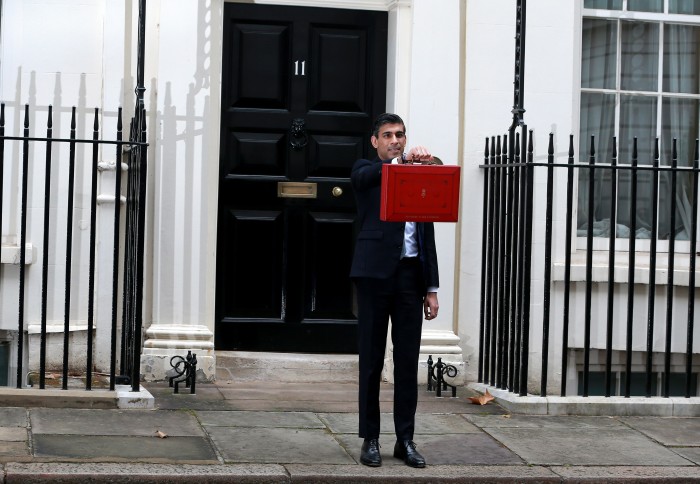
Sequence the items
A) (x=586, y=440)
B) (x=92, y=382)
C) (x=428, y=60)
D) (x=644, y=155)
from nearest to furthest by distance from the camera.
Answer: (x=586, y=440) → (x=92, y=382) → (x=428, y=60) → (x=644, y=155)

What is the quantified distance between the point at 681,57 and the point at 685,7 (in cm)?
38

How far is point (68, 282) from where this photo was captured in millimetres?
7328

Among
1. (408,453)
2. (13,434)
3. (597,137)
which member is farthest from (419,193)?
(597,137)

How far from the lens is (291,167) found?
8.95 metres

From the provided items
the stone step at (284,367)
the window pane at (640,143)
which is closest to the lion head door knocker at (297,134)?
the stone step at (284,367)

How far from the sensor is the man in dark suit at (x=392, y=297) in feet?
20.7

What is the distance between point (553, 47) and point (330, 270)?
2329 mm

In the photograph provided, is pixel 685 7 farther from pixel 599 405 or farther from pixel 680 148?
pixel 599 405

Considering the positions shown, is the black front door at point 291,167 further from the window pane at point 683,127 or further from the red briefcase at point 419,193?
the red briefcase at point 419,193

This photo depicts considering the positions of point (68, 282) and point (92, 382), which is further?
point (92, 382)

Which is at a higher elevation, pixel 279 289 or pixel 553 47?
pixel 553 47

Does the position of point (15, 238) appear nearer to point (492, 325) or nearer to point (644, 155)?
point (492, 325)

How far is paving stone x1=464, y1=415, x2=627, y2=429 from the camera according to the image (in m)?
7.50

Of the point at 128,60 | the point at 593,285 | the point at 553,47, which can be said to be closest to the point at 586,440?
the point at 593,285
